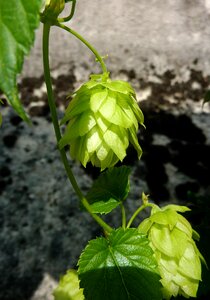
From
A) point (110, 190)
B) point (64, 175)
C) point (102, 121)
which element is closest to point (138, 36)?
point (64, 175)

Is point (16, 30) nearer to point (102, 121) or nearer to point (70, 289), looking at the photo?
point (102, 121)

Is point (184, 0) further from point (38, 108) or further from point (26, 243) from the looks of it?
point (26, 243)

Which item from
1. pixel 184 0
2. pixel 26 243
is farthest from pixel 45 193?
pixel 184 0

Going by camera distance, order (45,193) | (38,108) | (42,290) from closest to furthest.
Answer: (42,290) < (45,193) < (38,108)

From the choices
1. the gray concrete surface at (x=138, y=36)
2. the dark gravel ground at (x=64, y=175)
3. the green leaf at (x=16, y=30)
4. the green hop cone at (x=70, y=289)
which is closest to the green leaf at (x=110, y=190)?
the green hop cone at (x=70, y=289)

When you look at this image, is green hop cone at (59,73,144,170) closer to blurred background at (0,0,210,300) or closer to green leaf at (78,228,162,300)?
green leaf at (78,228,162,300)

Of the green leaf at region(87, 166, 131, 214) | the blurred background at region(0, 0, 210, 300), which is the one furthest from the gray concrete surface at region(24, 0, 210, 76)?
the green leaf at region(87, 166, 131, 214)
